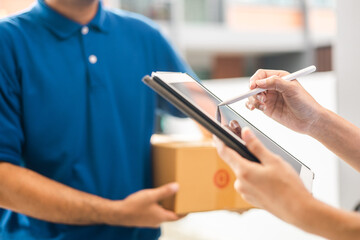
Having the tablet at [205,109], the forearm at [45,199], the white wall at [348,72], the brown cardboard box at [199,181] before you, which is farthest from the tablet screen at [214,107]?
the white wall at [348,72]

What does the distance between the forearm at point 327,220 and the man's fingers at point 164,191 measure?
0.53m

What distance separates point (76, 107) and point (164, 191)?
34 centimetres

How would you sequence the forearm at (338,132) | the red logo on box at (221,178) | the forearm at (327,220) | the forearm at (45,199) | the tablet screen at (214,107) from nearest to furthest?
the forearm at (327,220) < the tablet screen at (214,107) < the forearm at (338,132) < the forearm at (45,199) < the red logo on box at (221,178)

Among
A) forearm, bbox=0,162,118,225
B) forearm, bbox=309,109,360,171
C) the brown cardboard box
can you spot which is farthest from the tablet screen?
forearm, bbox=0,162,118,225

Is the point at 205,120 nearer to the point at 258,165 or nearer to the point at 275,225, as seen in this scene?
the point at 258,165

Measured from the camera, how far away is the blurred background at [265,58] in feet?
A: 4.03

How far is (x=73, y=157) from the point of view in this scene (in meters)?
1.04

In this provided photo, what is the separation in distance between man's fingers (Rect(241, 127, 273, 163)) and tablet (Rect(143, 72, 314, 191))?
2 centimetres

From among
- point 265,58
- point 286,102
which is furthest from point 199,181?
point 265,58

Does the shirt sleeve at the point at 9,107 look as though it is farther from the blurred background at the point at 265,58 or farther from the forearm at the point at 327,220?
the forearm at the point at 327,220

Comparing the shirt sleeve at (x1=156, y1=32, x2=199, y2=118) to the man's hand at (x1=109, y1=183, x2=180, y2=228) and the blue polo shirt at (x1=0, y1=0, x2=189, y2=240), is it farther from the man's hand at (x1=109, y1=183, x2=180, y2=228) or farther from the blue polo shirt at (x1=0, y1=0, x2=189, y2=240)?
the man's hand at (x1=109, y1=183, x2=180, y2=228)

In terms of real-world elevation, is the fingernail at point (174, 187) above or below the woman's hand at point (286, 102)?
below

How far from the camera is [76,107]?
1.05 m

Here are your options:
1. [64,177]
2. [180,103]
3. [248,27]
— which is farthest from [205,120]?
[248,27]
